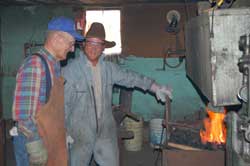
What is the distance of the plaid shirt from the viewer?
332 centimetres

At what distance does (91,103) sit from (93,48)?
0.79 metres

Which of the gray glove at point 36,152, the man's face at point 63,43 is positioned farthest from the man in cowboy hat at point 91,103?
the gray glove at point 36,152

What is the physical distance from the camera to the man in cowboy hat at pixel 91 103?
468 cm

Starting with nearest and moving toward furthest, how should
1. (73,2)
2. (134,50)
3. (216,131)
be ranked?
(216,131)
(73,2)
(134,50)

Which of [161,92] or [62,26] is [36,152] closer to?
[62,26]

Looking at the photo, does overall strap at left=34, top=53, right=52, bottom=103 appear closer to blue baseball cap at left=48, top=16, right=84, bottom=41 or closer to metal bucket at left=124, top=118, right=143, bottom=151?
blue baseball cap at left=48, top=16, right=84, bottom=41

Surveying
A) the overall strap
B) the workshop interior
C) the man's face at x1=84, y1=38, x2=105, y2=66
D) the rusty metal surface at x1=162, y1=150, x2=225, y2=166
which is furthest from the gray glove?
the workshop interior

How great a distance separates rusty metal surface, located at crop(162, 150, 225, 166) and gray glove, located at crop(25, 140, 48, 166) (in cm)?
189

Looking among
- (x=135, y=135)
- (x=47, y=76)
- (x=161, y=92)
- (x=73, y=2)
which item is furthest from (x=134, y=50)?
(x=47, y=76)

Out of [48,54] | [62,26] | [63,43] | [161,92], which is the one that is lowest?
[161,92]

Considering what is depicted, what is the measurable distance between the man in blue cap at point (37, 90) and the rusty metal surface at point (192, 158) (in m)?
1.78

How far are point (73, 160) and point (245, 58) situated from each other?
2828 mm

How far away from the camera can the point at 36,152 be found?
3.42 metres

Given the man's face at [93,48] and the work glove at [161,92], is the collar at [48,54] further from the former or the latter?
the work glove at [161,92]
